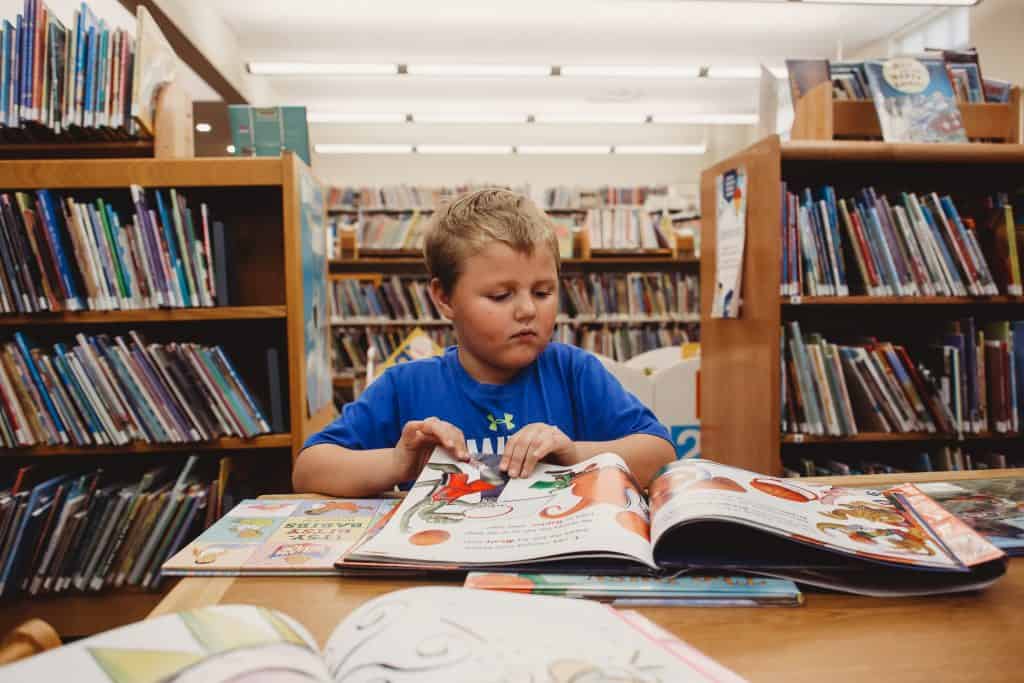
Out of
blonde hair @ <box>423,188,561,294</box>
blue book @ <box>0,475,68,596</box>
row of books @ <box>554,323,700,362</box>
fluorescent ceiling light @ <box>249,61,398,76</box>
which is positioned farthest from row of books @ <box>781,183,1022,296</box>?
fluorescent ceiling light @ <box>249,61,398,76</box>

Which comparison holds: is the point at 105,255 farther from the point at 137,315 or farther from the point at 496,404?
the point at 496,404

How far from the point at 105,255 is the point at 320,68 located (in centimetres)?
350

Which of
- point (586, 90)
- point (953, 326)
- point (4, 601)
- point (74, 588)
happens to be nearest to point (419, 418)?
point (74, 588)

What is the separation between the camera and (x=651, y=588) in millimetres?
507

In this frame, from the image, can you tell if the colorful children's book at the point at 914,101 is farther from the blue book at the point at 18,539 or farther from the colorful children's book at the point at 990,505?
the blue book at the point at 18,539

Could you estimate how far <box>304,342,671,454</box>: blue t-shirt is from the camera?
1103 millimetres

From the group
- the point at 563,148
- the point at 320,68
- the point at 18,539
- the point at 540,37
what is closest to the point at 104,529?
the point at 18,539

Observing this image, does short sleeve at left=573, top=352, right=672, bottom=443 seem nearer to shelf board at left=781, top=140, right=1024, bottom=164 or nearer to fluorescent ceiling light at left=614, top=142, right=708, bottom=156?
shelf board at left=781, top=140, right=1024, bottom=164

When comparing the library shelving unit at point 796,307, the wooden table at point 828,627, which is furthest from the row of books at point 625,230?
the wooden table at point 828,627

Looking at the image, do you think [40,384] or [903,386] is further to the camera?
[903,386]

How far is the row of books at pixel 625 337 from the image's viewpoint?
4906 millimetres

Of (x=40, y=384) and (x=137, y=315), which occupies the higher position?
(x=137, y=315)

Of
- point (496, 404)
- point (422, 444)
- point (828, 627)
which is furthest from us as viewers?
point (496, 404)

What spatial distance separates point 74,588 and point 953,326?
2.57 metres
